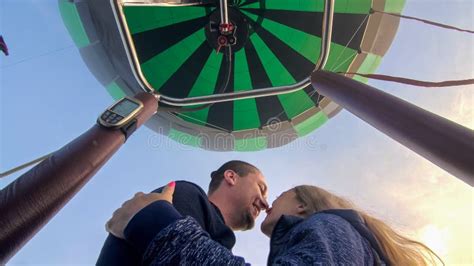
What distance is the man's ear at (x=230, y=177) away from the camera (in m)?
1.82

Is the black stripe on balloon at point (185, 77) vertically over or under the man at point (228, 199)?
over

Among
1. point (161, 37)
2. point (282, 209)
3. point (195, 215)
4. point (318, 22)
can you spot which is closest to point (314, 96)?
point (318, 22)

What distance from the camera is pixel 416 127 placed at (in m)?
1.25

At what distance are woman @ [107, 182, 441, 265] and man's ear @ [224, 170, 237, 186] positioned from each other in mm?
581

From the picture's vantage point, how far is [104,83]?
3537mm

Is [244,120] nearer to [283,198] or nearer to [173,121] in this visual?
[173,121]

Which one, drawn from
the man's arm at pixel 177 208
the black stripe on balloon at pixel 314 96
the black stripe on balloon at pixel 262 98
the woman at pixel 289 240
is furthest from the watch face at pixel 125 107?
the black stripe on balloon at pixel 314 96

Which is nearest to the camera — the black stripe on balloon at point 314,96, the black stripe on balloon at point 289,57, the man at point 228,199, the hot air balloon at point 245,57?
the man at point 228,199

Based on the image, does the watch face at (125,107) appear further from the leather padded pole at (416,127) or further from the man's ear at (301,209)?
the leather padded pole at (416,127)

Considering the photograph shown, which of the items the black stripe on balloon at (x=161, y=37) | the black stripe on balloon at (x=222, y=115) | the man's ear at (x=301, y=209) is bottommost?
the black stripe on balloon at (x=222, y=115)

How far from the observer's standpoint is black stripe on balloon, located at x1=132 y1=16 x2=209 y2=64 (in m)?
3.53

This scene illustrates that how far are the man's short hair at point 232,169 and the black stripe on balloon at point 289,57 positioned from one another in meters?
1.94

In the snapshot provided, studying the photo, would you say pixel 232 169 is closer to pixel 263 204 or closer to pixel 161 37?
pixel 263 204

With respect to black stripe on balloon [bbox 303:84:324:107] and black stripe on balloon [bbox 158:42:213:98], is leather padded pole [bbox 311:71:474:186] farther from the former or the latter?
black stripe on balloon [bbox 158:42:213:98]
